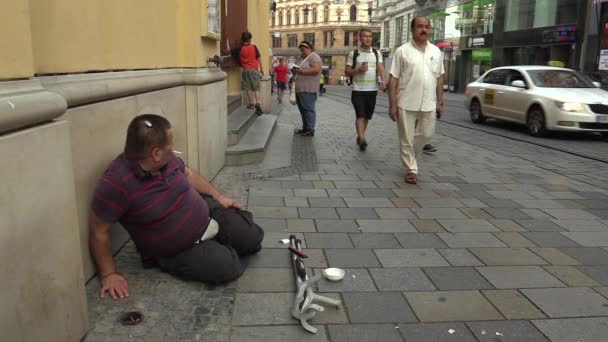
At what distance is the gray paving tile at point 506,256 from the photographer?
3906 millimetres

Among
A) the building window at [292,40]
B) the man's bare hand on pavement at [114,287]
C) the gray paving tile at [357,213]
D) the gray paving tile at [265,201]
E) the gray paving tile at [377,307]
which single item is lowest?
the gray paving tile at [377,307]

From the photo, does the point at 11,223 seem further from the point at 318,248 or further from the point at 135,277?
the point at 318,248

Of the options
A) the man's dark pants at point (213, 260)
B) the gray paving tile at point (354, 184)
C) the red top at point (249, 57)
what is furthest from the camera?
the red top at point (249, 57)

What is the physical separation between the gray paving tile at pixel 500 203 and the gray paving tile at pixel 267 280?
274 centimetres

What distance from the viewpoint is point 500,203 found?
5.59m

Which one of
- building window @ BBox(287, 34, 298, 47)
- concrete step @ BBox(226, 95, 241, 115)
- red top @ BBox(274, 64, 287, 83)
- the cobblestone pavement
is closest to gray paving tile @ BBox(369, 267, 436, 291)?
the cobblestone pavement

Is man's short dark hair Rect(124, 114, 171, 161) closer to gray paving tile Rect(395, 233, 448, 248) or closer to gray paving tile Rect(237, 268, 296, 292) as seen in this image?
gray paving tile Rect(237, 268, 296, 292)

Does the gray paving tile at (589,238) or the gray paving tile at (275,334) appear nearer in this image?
the gray paving tile at (275,334)

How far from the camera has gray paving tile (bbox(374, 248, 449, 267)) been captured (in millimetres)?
3848

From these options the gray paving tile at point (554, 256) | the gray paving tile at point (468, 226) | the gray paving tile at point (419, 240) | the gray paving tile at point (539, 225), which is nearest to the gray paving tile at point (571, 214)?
the gray paving tile at point (539, 225)

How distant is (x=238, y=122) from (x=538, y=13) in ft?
77.1

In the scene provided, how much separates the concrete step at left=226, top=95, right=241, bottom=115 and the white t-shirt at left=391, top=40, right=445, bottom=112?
4.46 metres

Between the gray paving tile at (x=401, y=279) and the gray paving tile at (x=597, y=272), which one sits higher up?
the gray paving tile at (x=401, y=279)

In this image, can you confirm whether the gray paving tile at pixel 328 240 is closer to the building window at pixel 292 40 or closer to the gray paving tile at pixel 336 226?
the gray paving tile at pixel 336 226
